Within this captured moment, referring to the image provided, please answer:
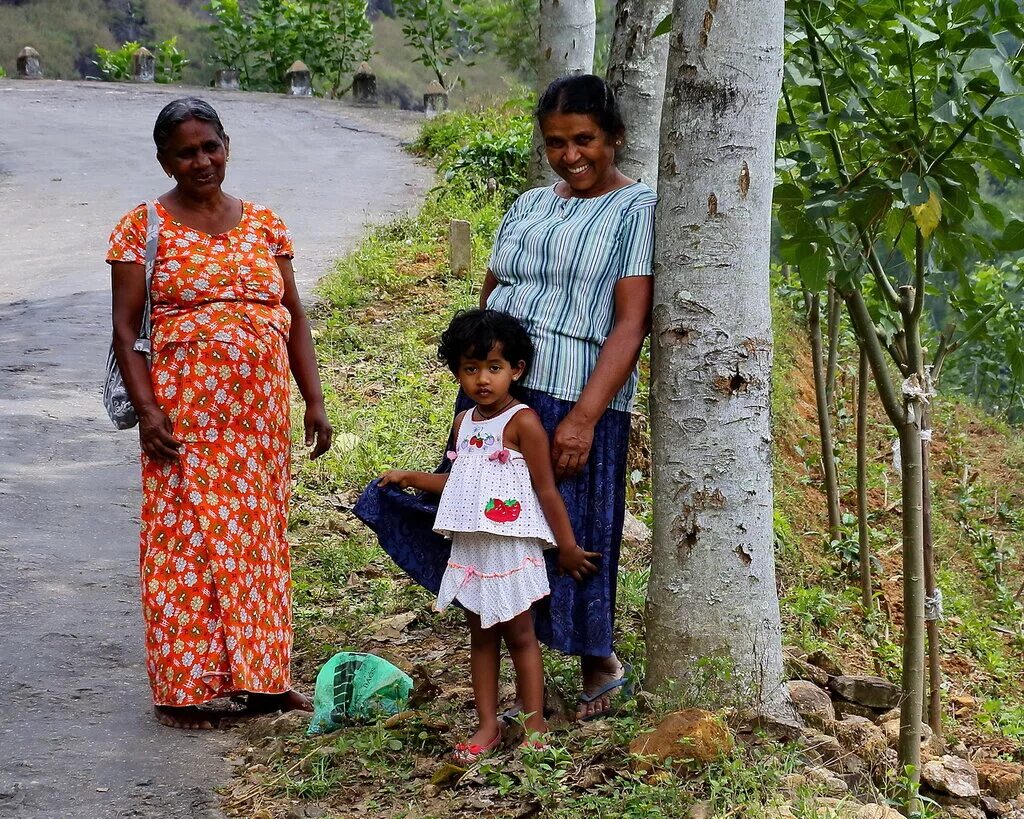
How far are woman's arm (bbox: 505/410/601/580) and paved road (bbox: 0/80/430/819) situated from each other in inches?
49.4

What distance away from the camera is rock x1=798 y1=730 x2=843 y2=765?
3346 mm

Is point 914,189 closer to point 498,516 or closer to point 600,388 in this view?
point 600,388

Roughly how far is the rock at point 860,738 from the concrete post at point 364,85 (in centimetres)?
1912

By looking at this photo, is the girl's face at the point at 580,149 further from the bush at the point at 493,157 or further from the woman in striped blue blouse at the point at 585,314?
the bush at the point at 493,157

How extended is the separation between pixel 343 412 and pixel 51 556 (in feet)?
7.03

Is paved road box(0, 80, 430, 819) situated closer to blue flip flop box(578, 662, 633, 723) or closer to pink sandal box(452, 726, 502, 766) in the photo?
pink sandal box(452, 726, 502, 766)

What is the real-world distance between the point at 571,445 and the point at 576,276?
1.61 feet

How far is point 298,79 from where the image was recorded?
2245cm

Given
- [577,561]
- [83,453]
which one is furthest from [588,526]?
[83,453]

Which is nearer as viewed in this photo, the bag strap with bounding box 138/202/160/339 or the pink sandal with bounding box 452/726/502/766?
the pink sandal with bounding box 452/726/502/766

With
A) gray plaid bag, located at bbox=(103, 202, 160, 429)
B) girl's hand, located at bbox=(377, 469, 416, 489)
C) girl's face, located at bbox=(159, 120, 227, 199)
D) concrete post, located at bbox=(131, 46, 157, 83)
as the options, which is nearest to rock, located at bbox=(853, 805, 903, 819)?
girl's hand, located at bbox=(377, 469, 416, 489)

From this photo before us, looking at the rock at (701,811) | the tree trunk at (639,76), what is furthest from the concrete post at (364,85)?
the rock at (701,811)

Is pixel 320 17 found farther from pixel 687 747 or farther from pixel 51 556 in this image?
pixel 687 747

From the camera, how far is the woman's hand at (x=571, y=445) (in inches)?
133
